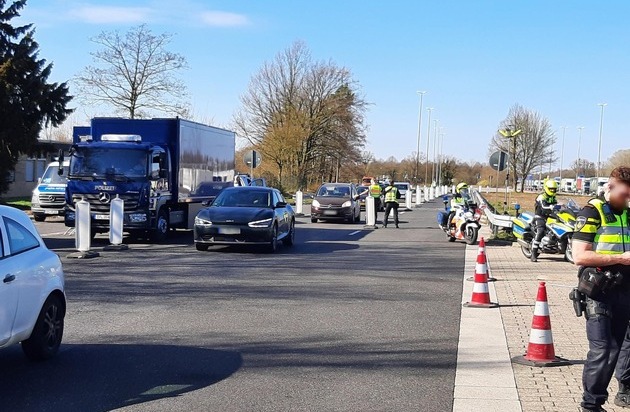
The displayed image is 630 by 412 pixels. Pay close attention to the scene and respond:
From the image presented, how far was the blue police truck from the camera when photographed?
62.1 ft

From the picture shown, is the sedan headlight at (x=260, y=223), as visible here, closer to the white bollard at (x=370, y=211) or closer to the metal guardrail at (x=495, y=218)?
the metal guardrail at (x=495, y=218)

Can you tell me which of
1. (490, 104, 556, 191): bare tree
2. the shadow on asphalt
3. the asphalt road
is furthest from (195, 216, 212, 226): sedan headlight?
(490, 104, 556, 191): bare tree

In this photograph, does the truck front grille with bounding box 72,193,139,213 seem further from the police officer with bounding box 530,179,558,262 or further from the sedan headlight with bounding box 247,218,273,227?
the police officer with bounding box 530,179,558,262

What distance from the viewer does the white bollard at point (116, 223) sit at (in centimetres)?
1786

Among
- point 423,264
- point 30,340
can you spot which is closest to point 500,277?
point 423,264

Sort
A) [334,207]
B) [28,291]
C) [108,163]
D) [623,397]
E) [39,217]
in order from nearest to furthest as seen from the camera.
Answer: [623,397] → [28,291] → [108,163] → [39,217] → [334,207]

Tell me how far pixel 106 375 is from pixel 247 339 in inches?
77.2

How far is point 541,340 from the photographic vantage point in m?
7.68

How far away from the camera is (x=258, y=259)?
54.8 ft

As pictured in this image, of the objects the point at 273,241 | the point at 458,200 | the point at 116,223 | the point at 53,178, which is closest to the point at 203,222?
the point at 273,241

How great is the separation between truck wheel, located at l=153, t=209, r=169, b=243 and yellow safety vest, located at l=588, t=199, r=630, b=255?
14.9 metres

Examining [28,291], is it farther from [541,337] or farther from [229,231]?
[229,231]

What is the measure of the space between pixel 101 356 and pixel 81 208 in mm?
8890

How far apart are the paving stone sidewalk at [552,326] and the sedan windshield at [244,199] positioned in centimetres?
538
